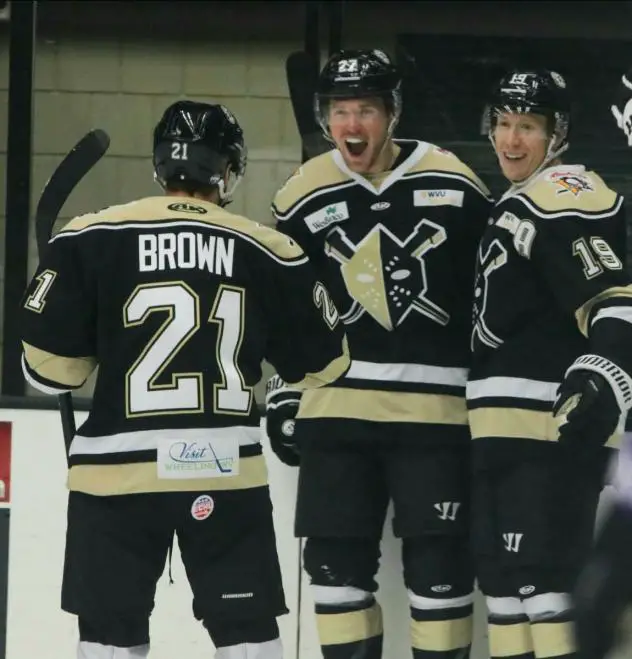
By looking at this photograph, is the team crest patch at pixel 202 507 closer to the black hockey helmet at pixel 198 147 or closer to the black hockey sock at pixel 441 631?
the black hockey helmet at pixel 198 147

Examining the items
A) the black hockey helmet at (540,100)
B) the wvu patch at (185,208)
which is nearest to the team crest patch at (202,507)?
the wvu patch at (185,208)

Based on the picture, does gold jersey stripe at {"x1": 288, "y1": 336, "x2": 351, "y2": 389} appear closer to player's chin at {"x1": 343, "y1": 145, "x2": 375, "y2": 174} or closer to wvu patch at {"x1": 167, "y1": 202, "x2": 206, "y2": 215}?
wvu patch at {"x1": 167, "y1": 202, "x2": 206, "y2": 215}

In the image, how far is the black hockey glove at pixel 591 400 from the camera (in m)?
3.20

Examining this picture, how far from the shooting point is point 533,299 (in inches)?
136

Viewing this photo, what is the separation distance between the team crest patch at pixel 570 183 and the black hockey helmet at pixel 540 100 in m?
0.09

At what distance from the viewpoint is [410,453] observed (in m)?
3.63

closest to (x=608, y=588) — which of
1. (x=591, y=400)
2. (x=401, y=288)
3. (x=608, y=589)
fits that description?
(x=608, y=589)

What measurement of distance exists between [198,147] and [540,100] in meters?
0.78

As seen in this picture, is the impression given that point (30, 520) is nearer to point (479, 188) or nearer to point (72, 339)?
point (72, 339)

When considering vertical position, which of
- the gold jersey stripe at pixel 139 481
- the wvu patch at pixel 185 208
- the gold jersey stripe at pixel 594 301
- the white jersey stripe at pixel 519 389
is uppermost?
the wvu patch at pixel 185 208

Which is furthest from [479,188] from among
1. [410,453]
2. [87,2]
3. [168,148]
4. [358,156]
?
[87,2]

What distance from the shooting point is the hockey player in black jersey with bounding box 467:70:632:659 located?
11.1 ft

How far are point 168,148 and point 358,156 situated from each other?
62 centimetres

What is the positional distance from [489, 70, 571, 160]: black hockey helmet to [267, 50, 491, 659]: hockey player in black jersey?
217 mm
